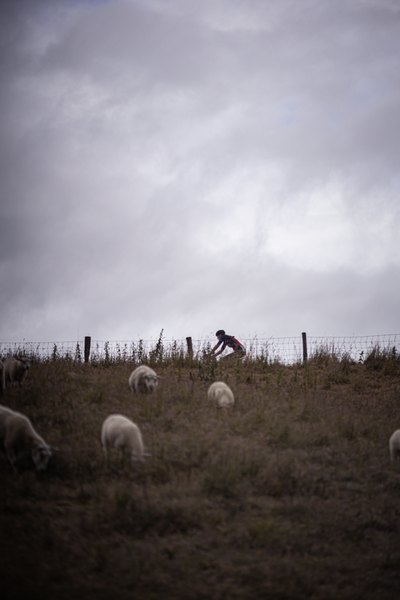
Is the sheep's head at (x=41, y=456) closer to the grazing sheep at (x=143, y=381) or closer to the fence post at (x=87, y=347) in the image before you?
the grazing sheep at (x=143, y=381)

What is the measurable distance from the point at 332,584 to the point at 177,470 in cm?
231

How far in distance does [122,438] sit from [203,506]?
5.64 feet

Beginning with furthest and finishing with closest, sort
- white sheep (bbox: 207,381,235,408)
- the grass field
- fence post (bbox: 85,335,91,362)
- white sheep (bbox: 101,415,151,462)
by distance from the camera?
fence post (bbox: 85,335,91,362)
white sheep (bbox: 207,381,235,408)
white sheep (bbox: 101,415,151,462)
the grass field

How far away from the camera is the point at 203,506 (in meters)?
4.46

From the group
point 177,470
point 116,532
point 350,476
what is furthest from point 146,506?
point 350,476

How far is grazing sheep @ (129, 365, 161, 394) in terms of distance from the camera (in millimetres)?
9133

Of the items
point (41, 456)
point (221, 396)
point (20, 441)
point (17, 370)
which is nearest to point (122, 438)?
point (41, 456)

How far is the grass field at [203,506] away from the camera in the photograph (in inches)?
133

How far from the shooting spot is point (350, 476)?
5688 millimetres

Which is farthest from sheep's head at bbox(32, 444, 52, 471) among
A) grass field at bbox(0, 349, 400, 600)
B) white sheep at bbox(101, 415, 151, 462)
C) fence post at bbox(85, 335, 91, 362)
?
fence post at bbox(85, 335, 91, 362)

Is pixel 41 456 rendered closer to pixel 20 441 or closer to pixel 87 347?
pixel 20 441

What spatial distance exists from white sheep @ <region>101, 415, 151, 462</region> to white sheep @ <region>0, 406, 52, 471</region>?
800 mm

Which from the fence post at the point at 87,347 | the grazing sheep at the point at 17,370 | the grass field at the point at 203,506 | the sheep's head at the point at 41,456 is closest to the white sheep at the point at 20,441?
the sheep's head at the point at 41,456

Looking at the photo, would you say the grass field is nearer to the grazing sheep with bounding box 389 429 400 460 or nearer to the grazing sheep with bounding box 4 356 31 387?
the grazing sheep with bounding box 389 429 400 460
